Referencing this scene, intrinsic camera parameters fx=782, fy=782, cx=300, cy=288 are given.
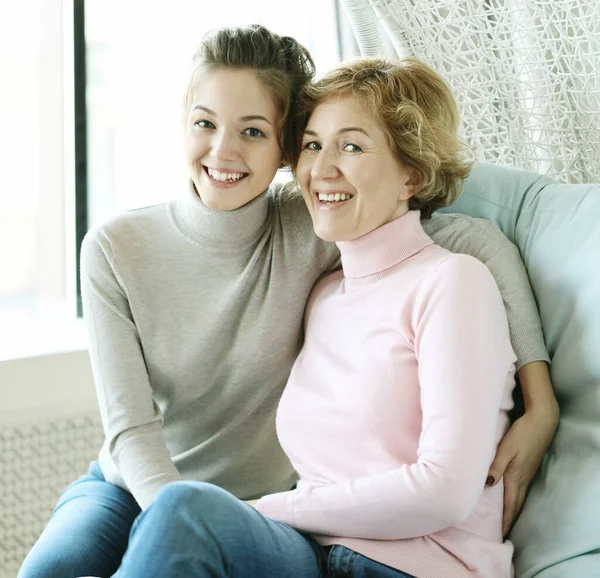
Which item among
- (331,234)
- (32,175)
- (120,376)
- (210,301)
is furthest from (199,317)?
(32,175)

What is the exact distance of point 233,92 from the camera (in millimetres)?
1257

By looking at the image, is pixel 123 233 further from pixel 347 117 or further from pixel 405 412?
pixel 405 412

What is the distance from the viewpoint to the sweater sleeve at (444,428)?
1.02 m

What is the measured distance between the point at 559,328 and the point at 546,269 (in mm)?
101

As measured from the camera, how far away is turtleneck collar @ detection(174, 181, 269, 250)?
132 cm

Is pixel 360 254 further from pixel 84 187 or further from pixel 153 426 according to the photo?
pixel 84 187

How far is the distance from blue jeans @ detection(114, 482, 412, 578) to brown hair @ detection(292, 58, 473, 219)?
594 millimetres

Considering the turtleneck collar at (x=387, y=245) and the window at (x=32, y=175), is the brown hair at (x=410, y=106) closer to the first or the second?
the turtleneck collar at (x=387, y=245)

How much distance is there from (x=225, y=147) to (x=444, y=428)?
22.2 inches

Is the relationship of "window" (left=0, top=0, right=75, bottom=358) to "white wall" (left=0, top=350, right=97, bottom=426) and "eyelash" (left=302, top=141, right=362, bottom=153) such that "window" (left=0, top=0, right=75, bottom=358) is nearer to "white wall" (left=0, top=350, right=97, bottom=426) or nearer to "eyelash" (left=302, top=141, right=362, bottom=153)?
"white wall" (left=0, top=350, right=97, bottom=426)

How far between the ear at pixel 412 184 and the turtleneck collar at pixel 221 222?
0.82 ft

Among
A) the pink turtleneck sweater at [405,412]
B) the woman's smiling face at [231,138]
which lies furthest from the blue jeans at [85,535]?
the woman's smiling face at [231,138]

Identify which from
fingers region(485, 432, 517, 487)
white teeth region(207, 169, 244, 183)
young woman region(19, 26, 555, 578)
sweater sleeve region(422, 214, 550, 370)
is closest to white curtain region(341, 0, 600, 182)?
young woman region(19, 26, 555, 578)

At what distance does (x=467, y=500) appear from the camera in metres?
1.03
